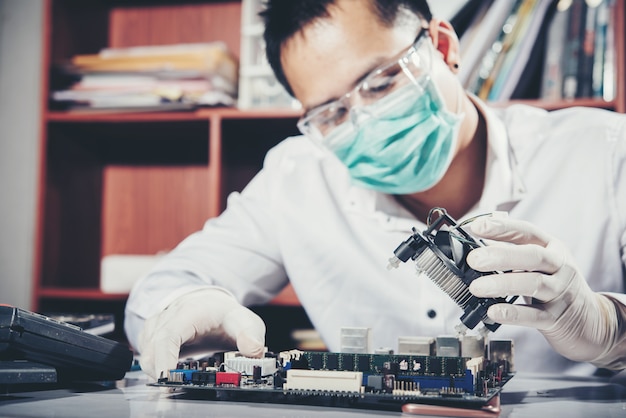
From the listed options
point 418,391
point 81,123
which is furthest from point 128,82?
point 418,391

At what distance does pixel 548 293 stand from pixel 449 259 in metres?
0.21

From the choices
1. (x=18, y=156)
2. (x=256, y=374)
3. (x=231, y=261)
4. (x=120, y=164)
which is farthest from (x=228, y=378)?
(x=18, y=156)

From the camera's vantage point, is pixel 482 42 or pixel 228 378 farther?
pixel 482 42

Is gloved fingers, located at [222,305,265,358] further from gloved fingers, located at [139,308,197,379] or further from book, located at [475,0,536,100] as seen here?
book, located at [475,0,536,100]

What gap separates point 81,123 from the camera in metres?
2.12

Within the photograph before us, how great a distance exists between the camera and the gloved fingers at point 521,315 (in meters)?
0.78

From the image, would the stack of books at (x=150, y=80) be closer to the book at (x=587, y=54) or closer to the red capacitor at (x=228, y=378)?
Result: the book at (x=587, y=54)

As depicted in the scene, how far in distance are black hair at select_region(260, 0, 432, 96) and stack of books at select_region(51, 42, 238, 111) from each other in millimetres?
528

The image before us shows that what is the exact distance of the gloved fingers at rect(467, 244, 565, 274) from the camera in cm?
78

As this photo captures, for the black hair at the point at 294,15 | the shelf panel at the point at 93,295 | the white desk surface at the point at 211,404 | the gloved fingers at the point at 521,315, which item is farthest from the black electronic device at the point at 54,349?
the shelf panel at the point at 93,295

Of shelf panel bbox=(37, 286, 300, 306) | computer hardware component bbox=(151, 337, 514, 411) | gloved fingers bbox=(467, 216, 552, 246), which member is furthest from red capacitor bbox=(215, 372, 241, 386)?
shelf panel bbox=(37, 286, 300, 306)

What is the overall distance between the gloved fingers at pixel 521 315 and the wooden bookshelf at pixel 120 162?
1.31m

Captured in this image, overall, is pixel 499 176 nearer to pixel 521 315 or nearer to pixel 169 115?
pixel 521 315

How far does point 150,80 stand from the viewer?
2.05m
